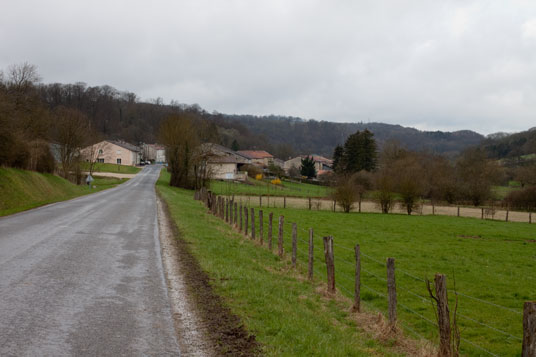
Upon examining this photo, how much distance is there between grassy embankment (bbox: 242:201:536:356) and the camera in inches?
354

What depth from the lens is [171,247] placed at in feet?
47.3

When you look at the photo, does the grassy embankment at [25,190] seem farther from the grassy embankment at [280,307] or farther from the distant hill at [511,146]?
the distant hill at [511,146]

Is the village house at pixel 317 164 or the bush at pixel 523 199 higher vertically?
the village house at pixel 317 164

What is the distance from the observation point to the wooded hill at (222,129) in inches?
5098

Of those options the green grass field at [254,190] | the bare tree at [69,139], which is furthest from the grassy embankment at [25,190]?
the green grass field at [254,190]

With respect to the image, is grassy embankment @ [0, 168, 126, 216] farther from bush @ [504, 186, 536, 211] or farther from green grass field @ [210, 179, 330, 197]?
bush @ [504, 186, 536, 211]

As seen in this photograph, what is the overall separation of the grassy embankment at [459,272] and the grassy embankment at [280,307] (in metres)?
1.56

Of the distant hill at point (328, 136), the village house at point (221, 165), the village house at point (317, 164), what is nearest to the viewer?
the village house at point (221, 165)

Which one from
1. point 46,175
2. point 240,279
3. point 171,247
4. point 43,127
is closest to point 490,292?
point 240,279

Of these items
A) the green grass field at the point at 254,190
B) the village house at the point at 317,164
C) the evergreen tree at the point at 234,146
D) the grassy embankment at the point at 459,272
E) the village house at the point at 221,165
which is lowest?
the grassy embankment at the point at 459,272

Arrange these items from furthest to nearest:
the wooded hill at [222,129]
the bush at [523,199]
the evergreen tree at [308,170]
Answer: the wooded hill at [222,129]
the evergreen tree at [308,170]
the bush at [523,199]

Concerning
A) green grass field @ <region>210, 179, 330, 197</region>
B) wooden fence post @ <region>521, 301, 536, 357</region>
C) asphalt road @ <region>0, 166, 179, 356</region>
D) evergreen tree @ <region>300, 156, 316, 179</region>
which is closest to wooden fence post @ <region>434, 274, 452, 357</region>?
wooden fence post @ <region>521, 301, 536, 357</region>

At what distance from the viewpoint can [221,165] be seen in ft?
216

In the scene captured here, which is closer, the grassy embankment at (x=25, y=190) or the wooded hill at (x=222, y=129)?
the grassy embankment at (x=25, y=190)
